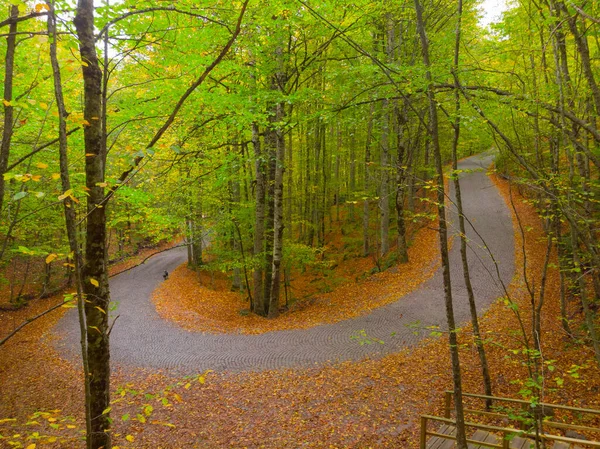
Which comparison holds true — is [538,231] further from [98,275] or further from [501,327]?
[98,275]

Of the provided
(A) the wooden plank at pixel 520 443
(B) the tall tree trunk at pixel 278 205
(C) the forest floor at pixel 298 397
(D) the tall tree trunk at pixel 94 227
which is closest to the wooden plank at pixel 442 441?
(C) the forest floor at pixel 298 397

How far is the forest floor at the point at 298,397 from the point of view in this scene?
6164mm

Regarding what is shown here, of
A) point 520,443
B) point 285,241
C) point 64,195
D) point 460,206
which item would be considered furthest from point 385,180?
point 64,195

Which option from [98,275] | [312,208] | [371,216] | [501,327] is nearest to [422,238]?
[371,216]

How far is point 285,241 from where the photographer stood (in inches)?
559

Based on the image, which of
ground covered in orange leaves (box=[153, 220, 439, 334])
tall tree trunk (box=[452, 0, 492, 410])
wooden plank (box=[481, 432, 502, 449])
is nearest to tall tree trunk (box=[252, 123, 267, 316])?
ground covered in orange leaves (box=[153, 220, 439, 334])

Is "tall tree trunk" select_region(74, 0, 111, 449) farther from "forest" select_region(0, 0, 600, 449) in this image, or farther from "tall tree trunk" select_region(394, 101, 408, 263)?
"tall tree trunk" select_region(394, 101, 408, 263)

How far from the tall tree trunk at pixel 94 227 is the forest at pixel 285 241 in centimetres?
2

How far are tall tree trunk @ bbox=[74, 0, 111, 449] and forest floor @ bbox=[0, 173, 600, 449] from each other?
2.40 metres

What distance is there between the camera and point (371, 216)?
75.3 ft

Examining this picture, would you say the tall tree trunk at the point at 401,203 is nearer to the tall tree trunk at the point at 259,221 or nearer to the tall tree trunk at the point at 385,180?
the tall tree trunk at the point at 385,180

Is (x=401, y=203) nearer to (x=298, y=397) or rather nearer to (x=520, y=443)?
(x=298, y=397)

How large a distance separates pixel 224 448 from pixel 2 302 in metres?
16.8

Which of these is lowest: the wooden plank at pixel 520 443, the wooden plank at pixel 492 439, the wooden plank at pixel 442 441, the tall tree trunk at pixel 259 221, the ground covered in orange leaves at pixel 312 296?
the ground covered in orange leaves at pixel 312 296
